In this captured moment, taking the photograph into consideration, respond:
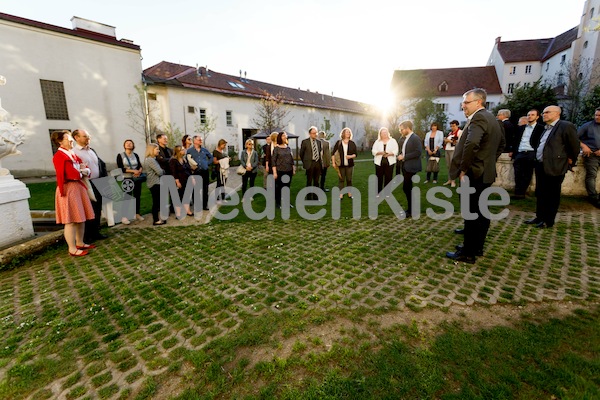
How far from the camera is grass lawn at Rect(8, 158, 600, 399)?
2.20m

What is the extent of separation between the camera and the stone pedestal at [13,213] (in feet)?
15.9

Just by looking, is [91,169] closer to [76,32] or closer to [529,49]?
[76,32]

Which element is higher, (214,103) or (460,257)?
(214,103)

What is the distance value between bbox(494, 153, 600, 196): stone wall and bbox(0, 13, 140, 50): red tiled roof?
2547 cm

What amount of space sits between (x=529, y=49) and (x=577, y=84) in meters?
25.6

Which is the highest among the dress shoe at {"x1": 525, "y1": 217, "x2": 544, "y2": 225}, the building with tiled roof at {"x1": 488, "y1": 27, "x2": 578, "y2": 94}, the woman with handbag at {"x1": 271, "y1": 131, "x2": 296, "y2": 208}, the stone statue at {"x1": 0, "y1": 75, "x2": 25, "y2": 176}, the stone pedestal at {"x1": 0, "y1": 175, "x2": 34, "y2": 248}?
the building with tiled roof at {"x1": 488, "y1": 27, "x2": 578, "y2": 94}

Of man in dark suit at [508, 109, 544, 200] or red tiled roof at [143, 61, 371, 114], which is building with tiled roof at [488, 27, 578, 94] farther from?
man in dark suit at [508, 109, 544, 200]

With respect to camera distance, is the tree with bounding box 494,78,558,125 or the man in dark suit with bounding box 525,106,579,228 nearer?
the man in dark suit with bounding box 525,106,579,228

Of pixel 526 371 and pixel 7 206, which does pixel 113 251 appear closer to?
pixel 7 206

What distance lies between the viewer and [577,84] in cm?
2291

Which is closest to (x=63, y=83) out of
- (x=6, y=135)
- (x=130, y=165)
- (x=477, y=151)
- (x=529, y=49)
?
(x=130, y=165)

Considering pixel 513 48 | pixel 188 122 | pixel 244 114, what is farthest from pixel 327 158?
pixel 513 48

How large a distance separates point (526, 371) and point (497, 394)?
1.36 feet

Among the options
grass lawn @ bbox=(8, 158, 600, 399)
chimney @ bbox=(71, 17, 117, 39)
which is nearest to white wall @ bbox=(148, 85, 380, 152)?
chimney @ bbox=(71, 17, 117, 39)
